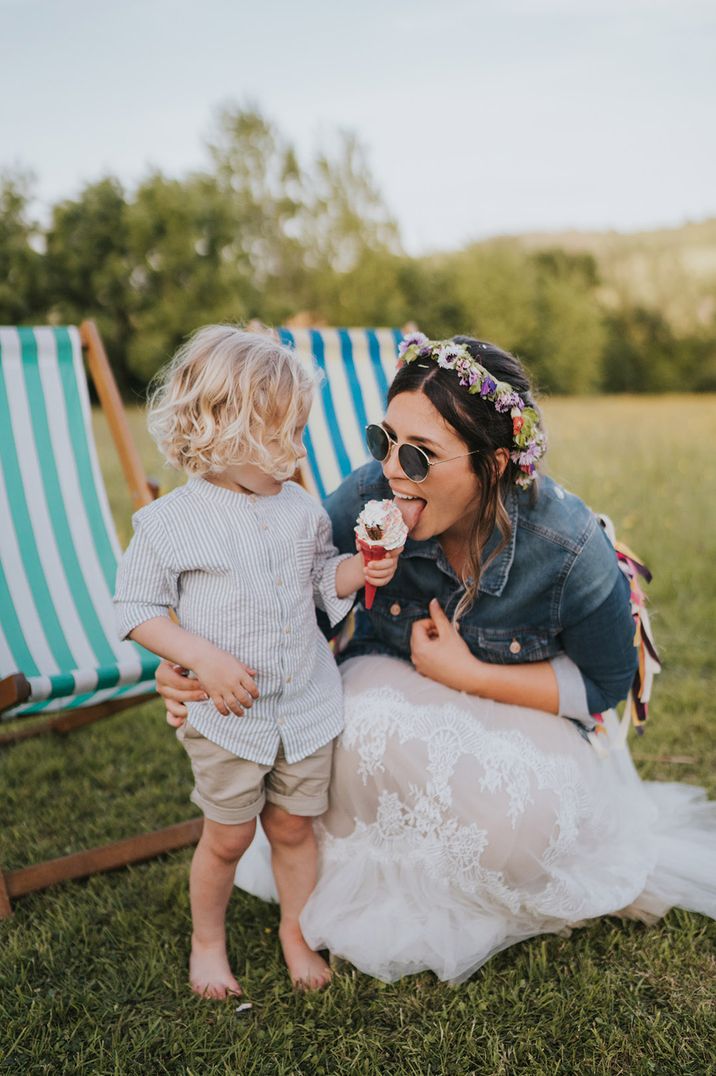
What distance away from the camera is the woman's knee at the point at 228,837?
2141 mm

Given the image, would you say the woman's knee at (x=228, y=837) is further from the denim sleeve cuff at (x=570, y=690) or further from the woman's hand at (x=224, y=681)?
the denim sleeve cuff at (x=570, y=690)

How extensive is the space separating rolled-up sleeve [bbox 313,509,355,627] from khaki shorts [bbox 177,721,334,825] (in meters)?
0.34

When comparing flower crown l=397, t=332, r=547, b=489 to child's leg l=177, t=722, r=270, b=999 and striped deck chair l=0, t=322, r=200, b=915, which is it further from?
striped deck chair l=0, t=322, r=200, b=915

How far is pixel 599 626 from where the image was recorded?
7.50 feet

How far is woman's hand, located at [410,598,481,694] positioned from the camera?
233 centimetres

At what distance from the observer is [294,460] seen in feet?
6.88

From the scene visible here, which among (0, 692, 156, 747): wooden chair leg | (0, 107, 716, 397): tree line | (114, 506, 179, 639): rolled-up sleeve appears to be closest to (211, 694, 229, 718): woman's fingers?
(114, 506, 179, 639): rolled-up sleeve

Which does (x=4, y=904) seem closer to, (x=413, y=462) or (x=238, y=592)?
(x=238, y=592)

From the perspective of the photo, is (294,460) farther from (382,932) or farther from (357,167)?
(357,167)

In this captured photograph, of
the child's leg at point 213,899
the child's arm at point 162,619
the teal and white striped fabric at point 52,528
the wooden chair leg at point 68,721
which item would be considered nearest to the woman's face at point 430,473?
the child's arm at point 162,619

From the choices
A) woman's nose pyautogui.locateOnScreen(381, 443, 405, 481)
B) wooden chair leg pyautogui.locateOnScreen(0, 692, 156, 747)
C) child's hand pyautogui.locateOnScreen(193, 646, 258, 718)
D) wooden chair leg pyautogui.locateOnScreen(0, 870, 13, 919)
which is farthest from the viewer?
wooden chair leg pyautogui.locateOnScreen(0, 692, 156, 747)

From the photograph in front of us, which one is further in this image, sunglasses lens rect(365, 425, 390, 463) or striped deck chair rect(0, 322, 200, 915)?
striped deck chair rect(0, 322, 200, 915)

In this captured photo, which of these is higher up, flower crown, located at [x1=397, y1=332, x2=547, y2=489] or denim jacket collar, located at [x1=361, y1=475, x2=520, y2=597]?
flower crown, located at [x1=397, y1=332, x2=547, y2=489]

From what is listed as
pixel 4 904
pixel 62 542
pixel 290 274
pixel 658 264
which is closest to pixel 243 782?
pixel 4 904
